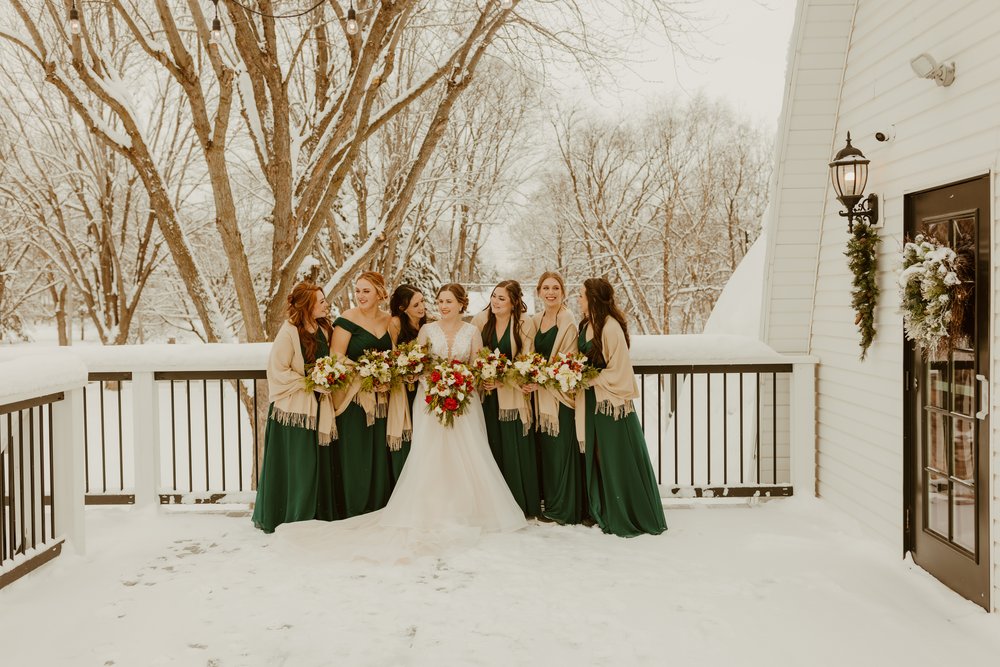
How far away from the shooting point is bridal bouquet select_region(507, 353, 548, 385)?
4766mm

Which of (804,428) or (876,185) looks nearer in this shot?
(876,185)

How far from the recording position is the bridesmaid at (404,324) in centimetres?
507

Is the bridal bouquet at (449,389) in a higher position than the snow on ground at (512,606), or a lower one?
higher

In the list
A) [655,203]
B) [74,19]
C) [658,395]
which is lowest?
[658,395]

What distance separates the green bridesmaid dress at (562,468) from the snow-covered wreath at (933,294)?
2.18 metres

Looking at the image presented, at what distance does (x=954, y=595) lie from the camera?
3.80 m

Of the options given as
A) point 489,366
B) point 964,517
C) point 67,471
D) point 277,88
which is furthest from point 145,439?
point 964,517

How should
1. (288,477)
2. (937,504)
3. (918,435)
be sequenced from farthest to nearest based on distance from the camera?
(288,477)
(918,435)
(937,504)

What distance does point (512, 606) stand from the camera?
364cm

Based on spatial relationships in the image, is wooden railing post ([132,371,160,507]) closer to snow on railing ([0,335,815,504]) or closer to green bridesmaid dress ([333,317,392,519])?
snow on railing ([0,335,815,504])

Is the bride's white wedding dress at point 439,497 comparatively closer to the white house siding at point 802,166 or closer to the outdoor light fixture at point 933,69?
the white house siding at point 802,166

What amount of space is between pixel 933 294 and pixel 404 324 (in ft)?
10.8

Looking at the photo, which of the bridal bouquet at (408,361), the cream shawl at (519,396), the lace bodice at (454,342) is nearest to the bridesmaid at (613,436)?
the cream shawl at (519,396)

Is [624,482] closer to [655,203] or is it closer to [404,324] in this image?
[404,324]
